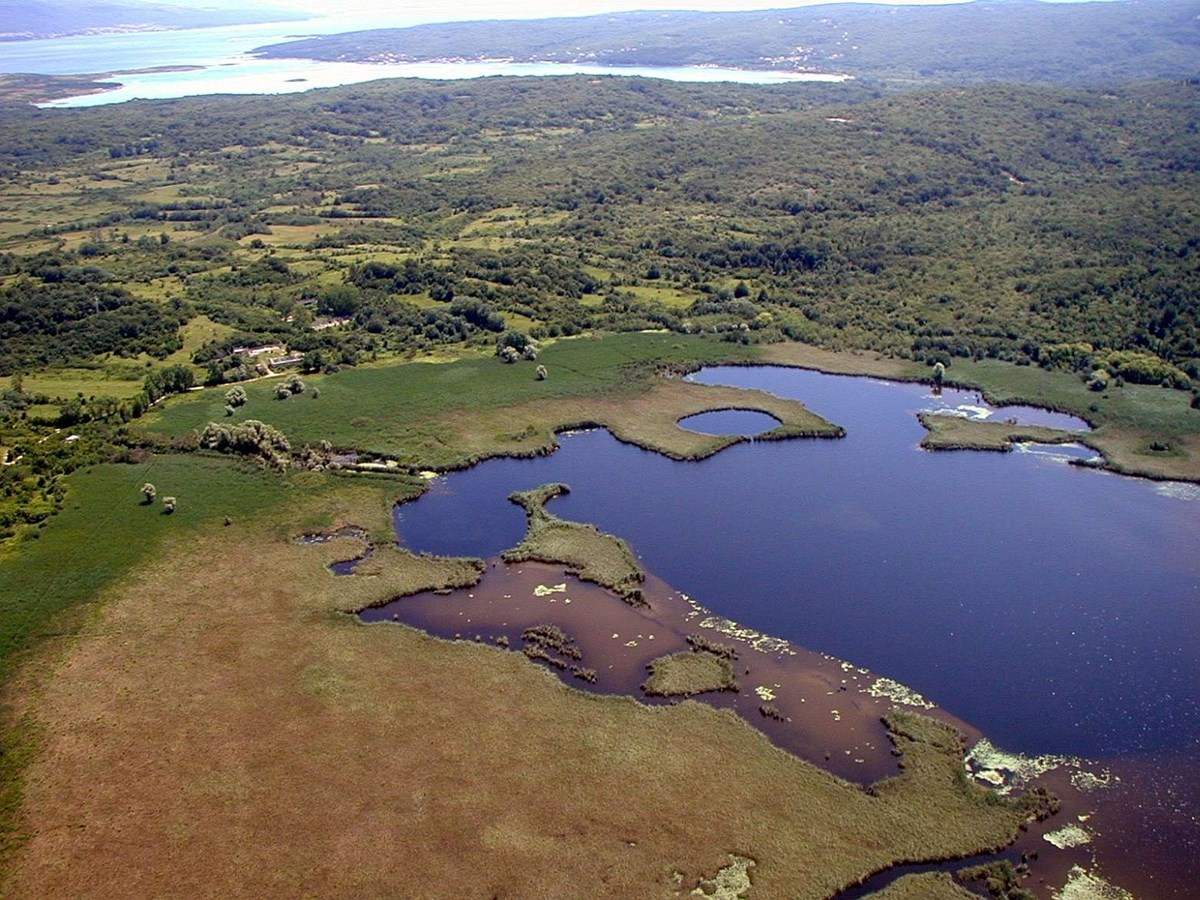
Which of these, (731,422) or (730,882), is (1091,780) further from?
(731,422)

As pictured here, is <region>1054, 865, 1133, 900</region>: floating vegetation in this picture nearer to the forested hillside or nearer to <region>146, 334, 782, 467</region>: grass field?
<region>146, 334, 782, 467</region>: grass field

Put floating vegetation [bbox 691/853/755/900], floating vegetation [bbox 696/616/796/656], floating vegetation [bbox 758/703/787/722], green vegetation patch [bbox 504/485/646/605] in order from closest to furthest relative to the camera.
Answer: floating vegetation [bbox 691/853/755/900], floating vegetation [bbox 758/703/787/722], floating vegetation [bbox 696/616/796/656], green vegetation patch [bbox 504/485/646/605]

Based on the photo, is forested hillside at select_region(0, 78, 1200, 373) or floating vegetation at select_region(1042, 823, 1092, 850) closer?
floating vegetation at select_region(1042, 823, 1092, 850)

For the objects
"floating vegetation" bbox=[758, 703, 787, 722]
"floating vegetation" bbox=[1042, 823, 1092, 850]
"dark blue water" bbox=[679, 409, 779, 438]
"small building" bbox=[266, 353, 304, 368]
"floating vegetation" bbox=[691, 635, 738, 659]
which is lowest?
"floating vegetation" bbox=[1042, 823, 1092, 850]

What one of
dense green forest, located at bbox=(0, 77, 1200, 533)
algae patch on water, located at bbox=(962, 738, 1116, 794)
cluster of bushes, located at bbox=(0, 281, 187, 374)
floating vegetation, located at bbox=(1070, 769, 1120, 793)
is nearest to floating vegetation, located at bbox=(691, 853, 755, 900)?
algae patch on water, located at bbox=(962, 738, 1116, 794)

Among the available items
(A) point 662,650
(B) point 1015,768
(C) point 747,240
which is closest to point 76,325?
(A) point 662,650

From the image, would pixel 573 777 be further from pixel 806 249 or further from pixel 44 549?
pixel 806 249
